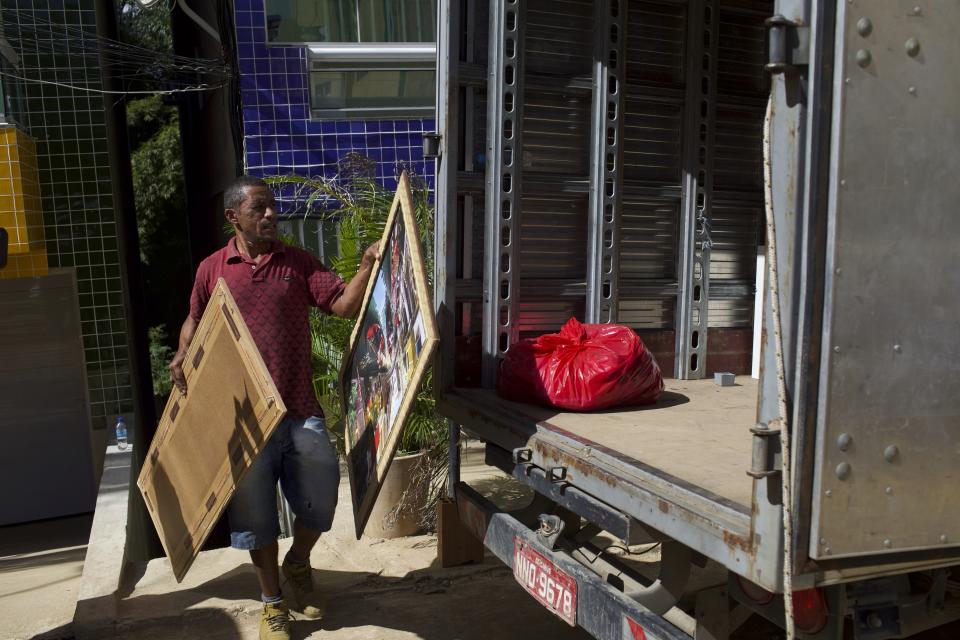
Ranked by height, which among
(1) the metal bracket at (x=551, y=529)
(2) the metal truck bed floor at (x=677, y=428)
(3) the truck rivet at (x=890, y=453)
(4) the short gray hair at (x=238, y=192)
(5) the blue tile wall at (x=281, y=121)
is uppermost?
(5) the blue tile wall at (x=281, y=121)

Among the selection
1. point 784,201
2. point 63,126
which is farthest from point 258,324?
point 63,126

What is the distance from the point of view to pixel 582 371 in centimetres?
361

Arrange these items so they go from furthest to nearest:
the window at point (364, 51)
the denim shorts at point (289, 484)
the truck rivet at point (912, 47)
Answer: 1. the window at point (364, 51)
2. the denim shorts at point (289, 484)
3. the truck rivet at point (912, 47)

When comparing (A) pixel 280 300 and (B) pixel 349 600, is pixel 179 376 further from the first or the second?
(B) pixel 349 600

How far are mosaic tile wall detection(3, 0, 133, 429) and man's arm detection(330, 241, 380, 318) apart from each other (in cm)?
580

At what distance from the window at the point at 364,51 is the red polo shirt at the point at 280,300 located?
457 centimetres

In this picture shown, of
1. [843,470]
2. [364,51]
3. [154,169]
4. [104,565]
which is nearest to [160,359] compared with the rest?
[154,169]

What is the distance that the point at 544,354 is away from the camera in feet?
12.3

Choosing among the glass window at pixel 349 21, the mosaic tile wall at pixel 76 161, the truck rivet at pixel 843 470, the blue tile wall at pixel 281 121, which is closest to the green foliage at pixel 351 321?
the blue tile wall at pixel 281 121

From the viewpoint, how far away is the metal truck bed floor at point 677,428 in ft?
8.84

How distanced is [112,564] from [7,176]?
4227mm

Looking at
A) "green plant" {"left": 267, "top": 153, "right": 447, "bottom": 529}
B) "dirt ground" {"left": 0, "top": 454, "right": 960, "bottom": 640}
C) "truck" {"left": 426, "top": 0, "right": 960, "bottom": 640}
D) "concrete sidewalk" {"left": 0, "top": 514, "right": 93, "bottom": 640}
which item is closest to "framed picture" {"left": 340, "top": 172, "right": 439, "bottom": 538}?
"truck" {"left": 426, "top": 0, "right": 960, "bottom": 640}

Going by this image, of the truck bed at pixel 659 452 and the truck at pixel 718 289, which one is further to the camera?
the truck bed at pixel 659 452

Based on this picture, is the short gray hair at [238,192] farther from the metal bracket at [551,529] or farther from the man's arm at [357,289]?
the metal bracket at [551,529]
